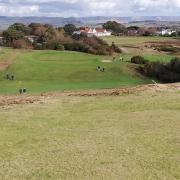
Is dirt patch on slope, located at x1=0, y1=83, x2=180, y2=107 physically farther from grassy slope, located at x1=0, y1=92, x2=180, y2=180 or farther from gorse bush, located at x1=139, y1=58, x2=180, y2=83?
gorse bush, located at x1=139, y1=58, x2=180, y2=83

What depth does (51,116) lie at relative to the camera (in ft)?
Answer: 67.7

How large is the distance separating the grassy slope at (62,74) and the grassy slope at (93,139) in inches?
865

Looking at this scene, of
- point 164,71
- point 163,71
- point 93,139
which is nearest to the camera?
point 93,139

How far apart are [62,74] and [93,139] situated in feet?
135

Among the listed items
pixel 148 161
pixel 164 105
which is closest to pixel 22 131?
pixel 148 161

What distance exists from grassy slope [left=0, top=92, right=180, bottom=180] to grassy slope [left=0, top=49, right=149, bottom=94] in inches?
865

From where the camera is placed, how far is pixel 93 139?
52.3 ft

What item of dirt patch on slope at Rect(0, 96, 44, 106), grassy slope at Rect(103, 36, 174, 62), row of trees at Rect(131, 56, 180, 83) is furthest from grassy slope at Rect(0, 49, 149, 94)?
dirt patch on slope at Rect(0, 96, 44, 106)

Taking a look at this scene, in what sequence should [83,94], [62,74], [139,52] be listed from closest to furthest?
[83,94] → [62,74] → [139,52]

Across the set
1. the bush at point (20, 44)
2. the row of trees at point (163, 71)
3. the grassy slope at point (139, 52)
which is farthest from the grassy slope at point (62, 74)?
the bush at point (20, 44)

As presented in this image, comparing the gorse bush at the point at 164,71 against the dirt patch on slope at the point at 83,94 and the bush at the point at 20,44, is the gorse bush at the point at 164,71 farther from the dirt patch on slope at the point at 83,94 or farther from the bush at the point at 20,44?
the bush at the point at 20,44

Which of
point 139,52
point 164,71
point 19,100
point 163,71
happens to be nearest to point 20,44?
point 139,52

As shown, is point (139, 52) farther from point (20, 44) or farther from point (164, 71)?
point (164, 71)

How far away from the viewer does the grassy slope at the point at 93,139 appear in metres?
12.6
